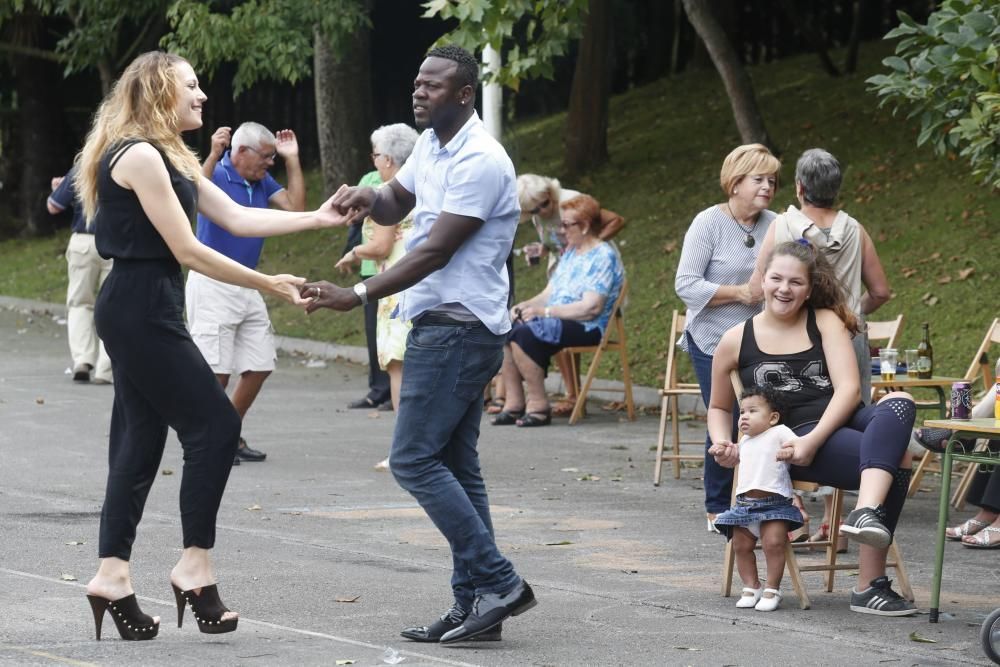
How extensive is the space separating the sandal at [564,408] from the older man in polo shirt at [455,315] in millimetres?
7617

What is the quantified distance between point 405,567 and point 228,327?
3.37 meters

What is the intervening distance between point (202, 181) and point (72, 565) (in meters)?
2.04

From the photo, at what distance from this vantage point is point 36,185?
2972cm

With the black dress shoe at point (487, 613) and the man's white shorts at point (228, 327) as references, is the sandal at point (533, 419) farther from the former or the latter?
the black dress shoe at point (487, 613)

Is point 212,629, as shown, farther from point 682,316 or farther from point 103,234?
point 682,316

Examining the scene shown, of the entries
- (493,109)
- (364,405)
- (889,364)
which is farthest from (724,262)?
(493,109)

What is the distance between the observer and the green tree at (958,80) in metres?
9.01

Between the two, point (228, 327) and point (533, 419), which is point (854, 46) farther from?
point (228, 327)

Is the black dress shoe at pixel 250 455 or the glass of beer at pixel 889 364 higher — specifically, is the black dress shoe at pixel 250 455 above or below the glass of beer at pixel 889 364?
below

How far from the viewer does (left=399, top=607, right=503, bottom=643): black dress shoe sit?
580cm

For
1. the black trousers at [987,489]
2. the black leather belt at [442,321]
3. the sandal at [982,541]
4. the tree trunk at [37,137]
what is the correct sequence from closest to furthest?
the black leather belt at [442,321]
the sandal at [982,541]
the black trousers at [987,489]
the tree trunk at [37,137]

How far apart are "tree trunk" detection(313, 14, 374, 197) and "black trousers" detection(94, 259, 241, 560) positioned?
54.5 ft

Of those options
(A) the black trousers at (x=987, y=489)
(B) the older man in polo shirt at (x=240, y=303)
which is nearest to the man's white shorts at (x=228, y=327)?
(B) the older man in polo shirt at (x=240, y=303)

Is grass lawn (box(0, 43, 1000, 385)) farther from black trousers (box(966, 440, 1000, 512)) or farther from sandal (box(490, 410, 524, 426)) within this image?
black trousers (box(966, 440, 1000, 512))
